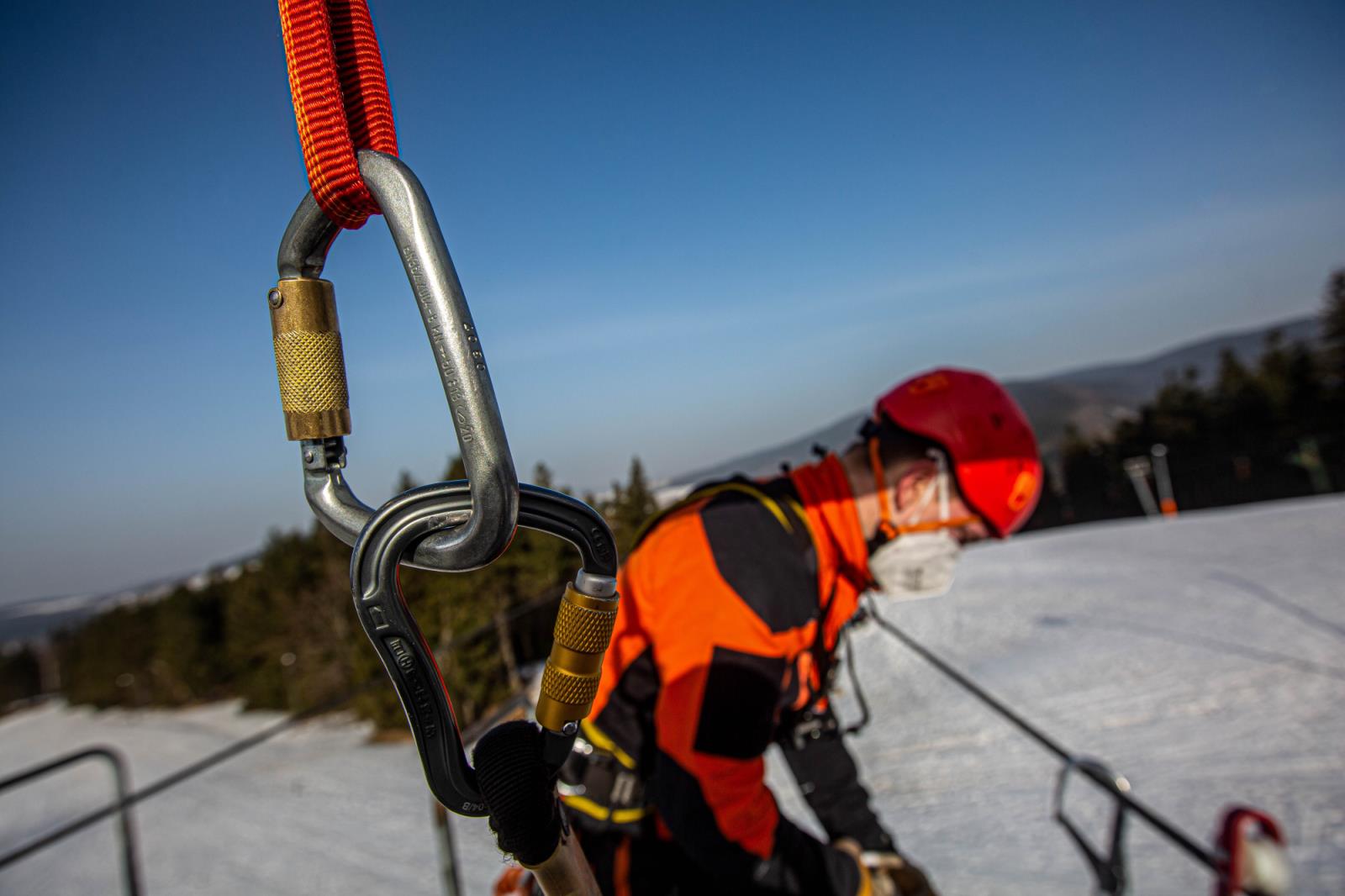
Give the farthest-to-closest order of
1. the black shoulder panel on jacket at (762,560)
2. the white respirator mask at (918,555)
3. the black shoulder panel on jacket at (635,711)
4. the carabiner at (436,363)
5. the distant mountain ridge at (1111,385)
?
the distant mountain ridge at (1111,385) < the white respirator mask at (918,555) < the black shoulder panel on jacket at (635,711) < the black shoulder panel on jacket at (762,560) < the carabiner at (436,363)

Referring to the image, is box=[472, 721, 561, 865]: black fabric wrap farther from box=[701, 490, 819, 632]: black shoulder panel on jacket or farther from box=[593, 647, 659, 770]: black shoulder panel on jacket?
box=[593, 647, 659, 770]: black shoulder panel on jacket

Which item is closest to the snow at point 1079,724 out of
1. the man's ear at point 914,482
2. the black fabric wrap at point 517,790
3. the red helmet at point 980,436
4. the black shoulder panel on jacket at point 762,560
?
the black shoulder panel on jacket at point 762,560

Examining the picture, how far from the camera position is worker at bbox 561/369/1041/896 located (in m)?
1.81

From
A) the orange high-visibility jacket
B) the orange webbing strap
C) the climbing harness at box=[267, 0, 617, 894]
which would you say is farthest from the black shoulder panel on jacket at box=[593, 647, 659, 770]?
the orange webbing strap

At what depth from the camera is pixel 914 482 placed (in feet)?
7.98

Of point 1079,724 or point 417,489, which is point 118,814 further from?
point 1079,724

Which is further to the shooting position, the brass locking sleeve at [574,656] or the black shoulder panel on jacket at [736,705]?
the black shoulder panel on jacket at [736,705]

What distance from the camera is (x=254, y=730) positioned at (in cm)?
3834

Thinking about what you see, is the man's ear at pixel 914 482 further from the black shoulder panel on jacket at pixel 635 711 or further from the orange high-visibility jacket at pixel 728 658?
the black shoulder panel on jacket at pixel 635 711

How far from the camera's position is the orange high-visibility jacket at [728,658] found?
179 centimetres

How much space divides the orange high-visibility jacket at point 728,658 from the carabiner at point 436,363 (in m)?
1.31

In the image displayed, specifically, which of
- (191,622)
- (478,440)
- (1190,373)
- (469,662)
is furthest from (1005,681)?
(191,622)

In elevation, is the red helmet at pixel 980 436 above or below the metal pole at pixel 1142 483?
above

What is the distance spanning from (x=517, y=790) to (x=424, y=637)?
0.16 m
